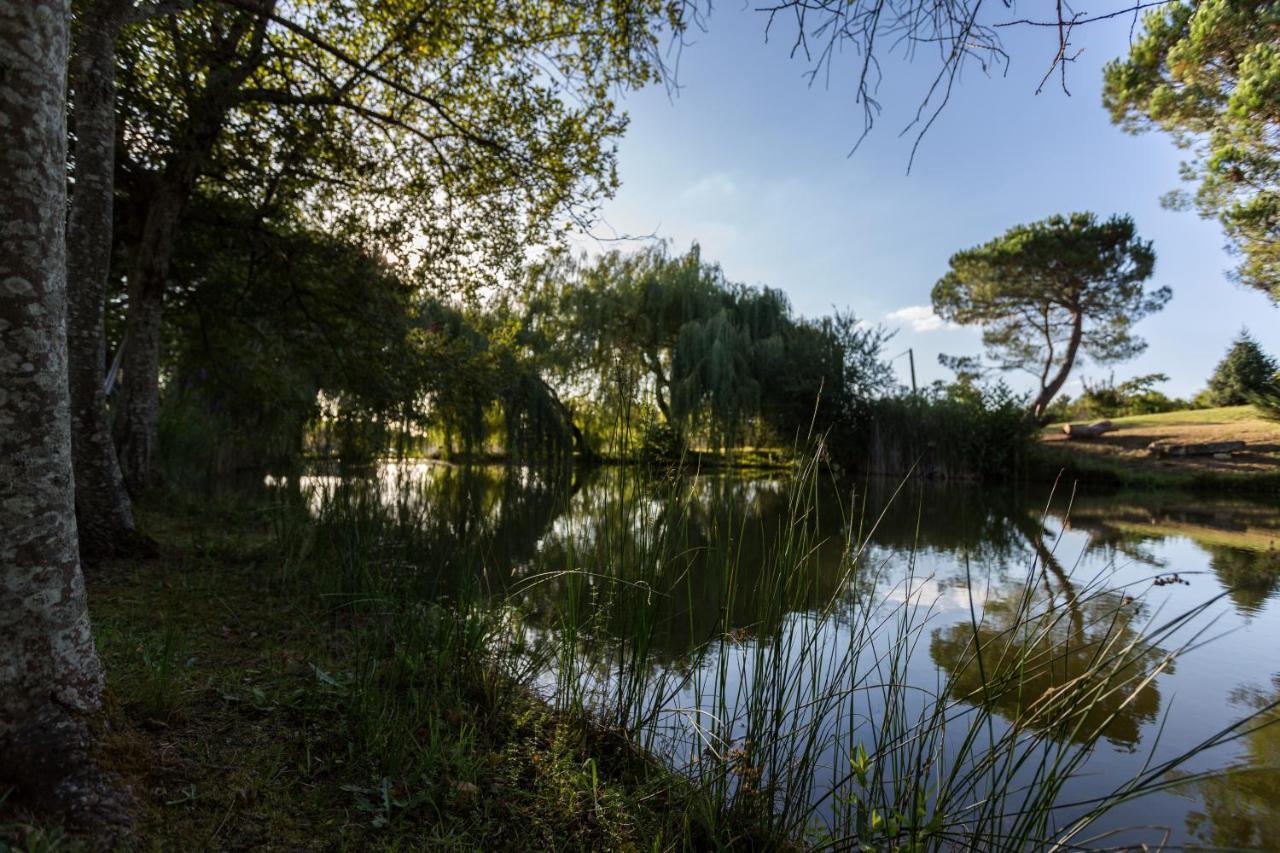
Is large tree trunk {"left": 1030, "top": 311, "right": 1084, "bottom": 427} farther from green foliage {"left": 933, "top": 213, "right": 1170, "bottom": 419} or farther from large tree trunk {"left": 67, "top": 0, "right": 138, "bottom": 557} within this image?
large tree trunk {"left": 67, "top": 0, "right": 138, "bottom": 557}

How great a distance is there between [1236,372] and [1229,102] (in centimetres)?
1715

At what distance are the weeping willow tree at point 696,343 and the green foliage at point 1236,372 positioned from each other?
45.7 ft

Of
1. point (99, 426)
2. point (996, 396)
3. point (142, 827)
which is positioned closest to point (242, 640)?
point (142, 827)

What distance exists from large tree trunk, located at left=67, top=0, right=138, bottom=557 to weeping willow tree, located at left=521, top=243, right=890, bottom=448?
11679mm

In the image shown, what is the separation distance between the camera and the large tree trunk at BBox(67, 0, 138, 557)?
10.6 feet

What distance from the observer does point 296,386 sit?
954 centimetres

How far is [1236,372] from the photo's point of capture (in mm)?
22703

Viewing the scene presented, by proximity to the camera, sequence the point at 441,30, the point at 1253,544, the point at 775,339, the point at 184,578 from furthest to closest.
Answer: the point at 775,339 → the point at 1253,544 → the point at 441,30 → the point at 184,578

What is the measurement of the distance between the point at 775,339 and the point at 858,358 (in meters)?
2.75

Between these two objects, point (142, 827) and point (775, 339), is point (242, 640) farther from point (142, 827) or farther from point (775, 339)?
point (775, 339)

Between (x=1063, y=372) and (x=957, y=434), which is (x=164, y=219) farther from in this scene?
(x=1063, y=372)

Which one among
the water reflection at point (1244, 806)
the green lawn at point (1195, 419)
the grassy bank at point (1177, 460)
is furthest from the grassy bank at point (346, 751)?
the green lawn at point (1195, 419)

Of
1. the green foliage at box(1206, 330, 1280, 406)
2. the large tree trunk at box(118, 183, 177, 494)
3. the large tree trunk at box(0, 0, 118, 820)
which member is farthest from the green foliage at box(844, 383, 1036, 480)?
the large tree trunk at box(0, 0, 118, 820)

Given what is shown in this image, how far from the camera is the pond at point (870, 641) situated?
1.75m
